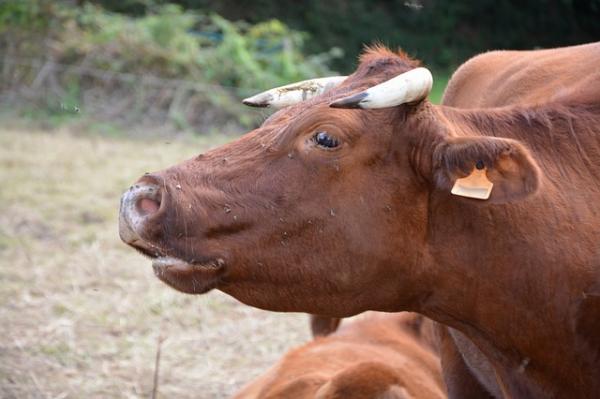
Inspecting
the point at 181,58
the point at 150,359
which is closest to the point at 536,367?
the point at 150,359

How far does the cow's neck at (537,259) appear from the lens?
10.7 feet

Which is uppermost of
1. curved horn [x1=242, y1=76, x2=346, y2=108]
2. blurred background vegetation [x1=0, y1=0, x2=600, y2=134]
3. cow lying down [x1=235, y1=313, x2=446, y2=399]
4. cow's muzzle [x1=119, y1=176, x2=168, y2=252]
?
curved horn [x1=242, y1=76, x2=346, y2=108]

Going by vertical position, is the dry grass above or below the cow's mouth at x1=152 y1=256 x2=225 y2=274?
below

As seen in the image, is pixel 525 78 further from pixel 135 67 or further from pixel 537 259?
pixel 135 67

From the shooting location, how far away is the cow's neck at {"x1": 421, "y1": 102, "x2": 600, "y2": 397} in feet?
10.7

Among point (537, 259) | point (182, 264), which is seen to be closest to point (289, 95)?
point (182, 264)

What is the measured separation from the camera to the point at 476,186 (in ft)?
10.1

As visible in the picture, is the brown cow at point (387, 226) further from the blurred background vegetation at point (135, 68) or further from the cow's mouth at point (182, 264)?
the blurred background vegetation at point (135, 68)

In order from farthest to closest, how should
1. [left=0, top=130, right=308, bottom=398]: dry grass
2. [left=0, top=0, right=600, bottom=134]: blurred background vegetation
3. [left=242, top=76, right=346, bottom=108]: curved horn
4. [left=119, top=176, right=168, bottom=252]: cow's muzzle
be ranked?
[left=0, top=0, right=600, bottom=134]: blurred background vegetation
[left=0, top=130, right=308, bottom=398]: dry grass
[left=242, top=76, right=346, bottom=108]: curved horn
[left=119, top=176, right=168, bottom=252]: cow's muzzle

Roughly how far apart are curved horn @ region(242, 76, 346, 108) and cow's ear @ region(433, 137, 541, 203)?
697 mm

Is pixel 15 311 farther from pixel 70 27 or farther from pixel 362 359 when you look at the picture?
pixel 70 27

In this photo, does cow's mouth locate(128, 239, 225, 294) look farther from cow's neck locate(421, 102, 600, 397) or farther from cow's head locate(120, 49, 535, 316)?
cow's neck locate(421, 102, 600, 397)

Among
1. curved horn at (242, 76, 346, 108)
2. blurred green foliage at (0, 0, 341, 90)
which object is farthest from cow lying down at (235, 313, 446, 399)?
blurred green foliage at (0, 0, 341, 90)

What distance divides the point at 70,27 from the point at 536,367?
558 inches
